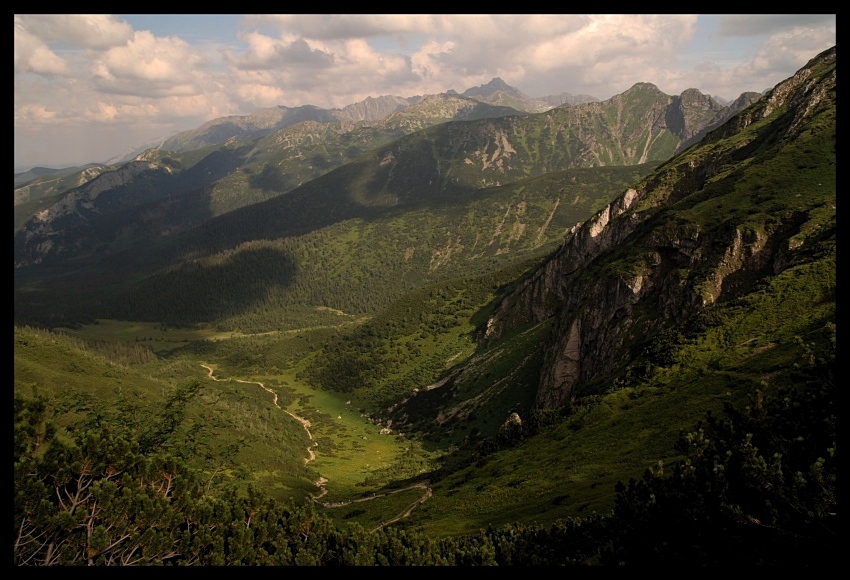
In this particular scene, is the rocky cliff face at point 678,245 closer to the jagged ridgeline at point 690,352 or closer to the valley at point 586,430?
the jagged ridgeline at point 690,352

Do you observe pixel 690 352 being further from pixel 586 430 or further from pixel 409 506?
pixel 409 506

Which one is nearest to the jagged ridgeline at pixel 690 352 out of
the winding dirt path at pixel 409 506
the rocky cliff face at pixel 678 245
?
the rocky cliff face at pixel 678 245

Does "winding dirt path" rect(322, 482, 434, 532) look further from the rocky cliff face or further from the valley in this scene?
the rocky cliff face

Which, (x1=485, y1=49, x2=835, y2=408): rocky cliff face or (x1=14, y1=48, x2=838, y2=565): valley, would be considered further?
(x1=485, y1=49, x2=835, y2=408): rocky cliff face

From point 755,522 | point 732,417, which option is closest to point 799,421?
point 732,417

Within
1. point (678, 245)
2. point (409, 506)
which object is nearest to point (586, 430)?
point (409, 506)

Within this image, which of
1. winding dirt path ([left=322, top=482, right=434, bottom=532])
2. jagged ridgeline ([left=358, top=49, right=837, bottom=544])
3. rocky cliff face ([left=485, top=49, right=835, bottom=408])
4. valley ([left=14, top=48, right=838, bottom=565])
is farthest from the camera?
rocky cliff face ([left=485, top=49, right=835, bottom=408])

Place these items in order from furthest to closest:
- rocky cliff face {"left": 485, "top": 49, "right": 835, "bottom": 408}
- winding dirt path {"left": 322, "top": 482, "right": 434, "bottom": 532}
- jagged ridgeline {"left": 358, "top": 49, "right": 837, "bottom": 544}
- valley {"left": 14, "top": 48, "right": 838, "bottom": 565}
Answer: rocky cliff face {"left": 485, "top": 49, "right": 835, "bottom": 408}, winding dirt path {"left": 322, "top": 482, "right": 434, "bottom": 532}, jagged ridgeline {"left": 358, "top": 49, "right": 837, "bottom": 544}, valley {"left": 14, "top": 48, "right": 838, "bottom": 565}

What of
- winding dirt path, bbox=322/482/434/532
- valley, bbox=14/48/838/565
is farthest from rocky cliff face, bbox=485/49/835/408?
winding dirt path, bbox=322/482/434/532

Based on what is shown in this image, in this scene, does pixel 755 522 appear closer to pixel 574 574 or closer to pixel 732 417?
pixel 732 417
